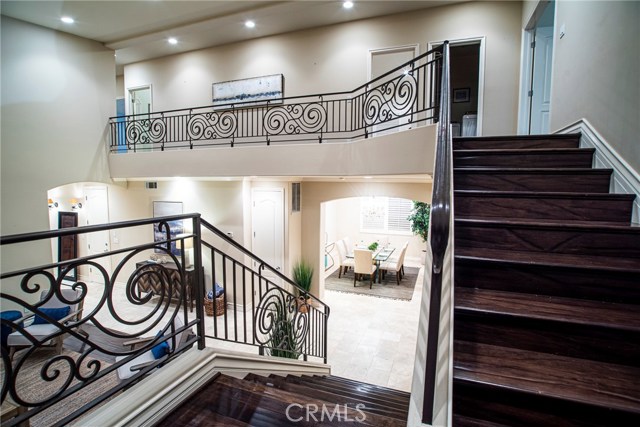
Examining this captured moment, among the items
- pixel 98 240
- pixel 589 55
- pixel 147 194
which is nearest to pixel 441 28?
pixel 589 55

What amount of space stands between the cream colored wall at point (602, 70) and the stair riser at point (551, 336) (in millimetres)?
1425

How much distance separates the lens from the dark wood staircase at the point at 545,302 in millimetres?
1268

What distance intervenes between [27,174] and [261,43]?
4.85 metres

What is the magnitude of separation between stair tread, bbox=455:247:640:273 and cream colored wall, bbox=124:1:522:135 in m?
4.01

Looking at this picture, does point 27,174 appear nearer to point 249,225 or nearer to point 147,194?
point 147,194

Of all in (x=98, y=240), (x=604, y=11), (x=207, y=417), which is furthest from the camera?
(x=98, y=240)

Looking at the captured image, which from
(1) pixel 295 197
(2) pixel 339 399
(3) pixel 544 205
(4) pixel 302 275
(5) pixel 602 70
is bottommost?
(4) pixel 302 275

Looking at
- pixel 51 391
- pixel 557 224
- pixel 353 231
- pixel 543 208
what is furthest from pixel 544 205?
pixel 353 231

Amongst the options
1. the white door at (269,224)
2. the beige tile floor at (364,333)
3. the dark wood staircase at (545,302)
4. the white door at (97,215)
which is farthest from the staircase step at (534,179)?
the white door at (97,215)

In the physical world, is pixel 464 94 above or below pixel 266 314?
above

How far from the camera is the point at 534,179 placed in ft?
7.92

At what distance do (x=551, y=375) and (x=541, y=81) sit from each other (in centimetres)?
489

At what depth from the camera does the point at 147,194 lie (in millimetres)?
7598

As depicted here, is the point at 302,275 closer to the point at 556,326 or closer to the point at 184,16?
the point at 184,16
